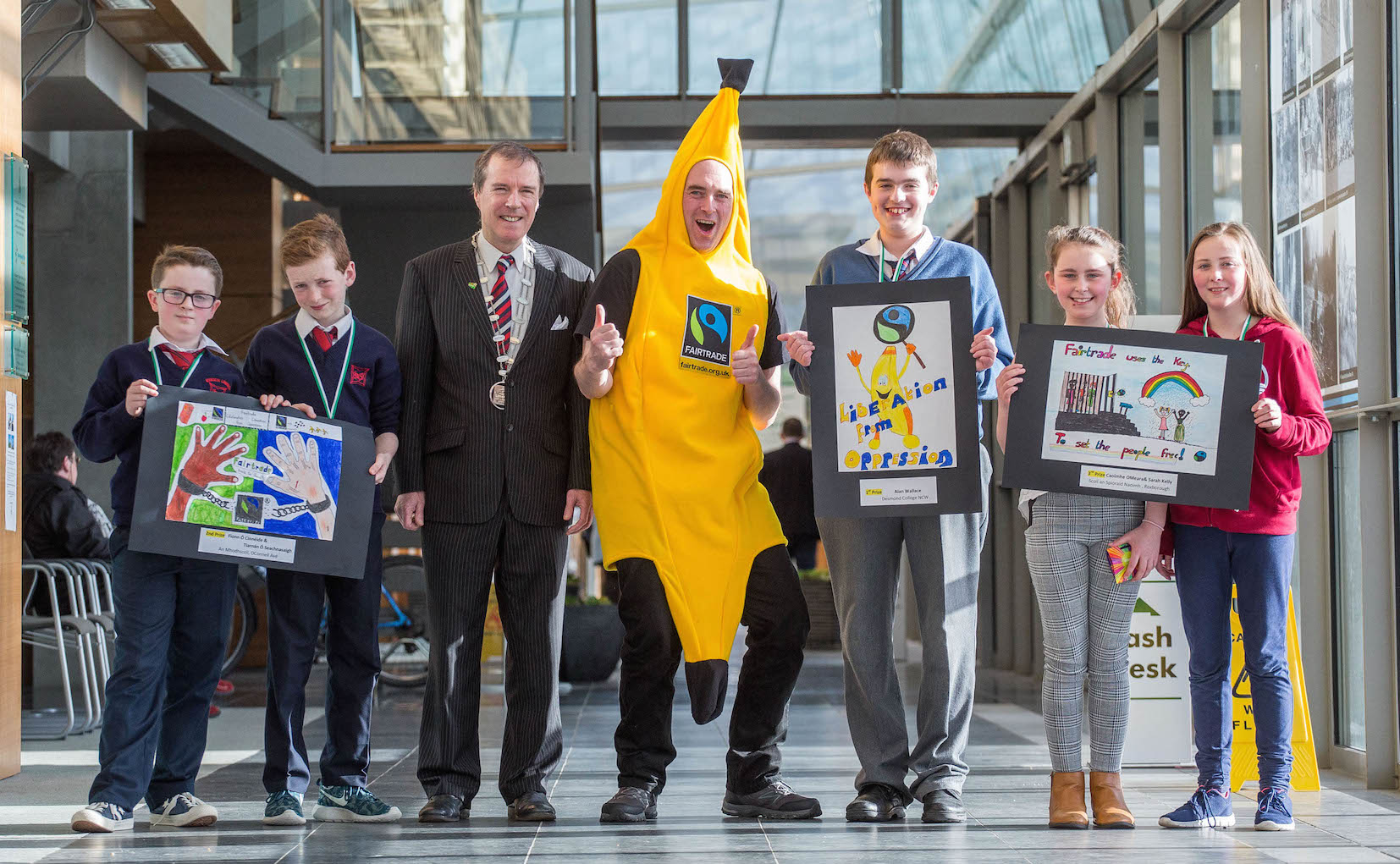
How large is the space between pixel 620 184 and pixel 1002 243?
864cm

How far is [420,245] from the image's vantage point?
9273 mm

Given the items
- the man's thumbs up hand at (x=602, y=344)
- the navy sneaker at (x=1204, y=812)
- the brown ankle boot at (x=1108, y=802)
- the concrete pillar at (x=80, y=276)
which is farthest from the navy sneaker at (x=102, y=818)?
the concrete pillar at (x=80, y=276)

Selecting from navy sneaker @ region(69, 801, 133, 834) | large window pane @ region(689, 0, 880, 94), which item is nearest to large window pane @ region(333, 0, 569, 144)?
large window pane @ region(689, 0, 880, 94)

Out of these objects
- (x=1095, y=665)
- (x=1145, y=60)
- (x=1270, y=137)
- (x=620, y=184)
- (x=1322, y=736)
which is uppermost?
(x=620, y=184)

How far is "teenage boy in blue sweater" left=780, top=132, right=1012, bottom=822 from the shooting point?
3.82 metres

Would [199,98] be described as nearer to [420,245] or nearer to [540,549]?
[420,245]

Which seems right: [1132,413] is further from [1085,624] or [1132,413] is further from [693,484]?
[693,484]

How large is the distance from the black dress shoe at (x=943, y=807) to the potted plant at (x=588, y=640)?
5178 millimetres

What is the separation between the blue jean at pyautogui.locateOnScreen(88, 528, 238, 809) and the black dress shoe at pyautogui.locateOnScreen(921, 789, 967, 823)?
1.89 metres

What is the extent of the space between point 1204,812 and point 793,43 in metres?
9.06

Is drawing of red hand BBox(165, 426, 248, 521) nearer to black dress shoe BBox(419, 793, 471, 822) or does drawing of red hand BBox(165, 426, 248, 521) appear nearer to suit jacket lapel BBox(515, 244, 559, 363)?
suit jacket lapel BBox(515, 244, 559, 363)

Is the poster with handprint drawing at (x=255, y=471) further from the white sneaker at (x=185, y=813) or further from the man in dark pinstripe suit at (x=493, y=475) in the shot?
the white sneaker at (x=185, y=813)

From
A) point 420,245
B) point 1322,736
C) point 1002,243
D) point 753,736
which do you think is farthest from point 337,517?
point 1002,243

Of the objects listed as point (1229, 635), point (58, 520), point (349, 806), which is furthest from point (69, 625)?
point (1229, 635)
